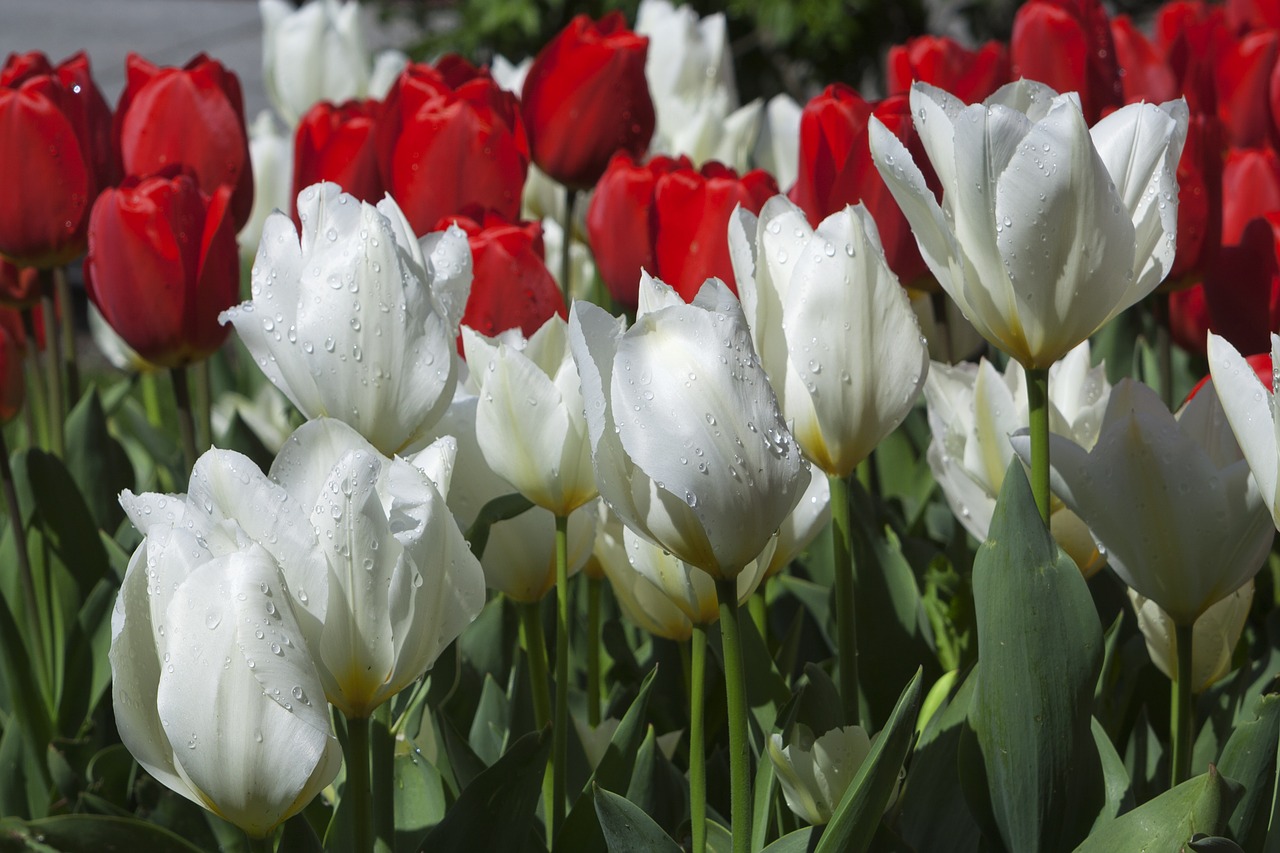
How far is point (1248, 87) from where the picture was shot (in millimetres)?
1802

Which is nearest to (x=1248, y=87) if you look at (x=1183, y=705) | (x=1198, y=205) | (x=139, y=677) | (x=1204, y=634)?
(x=1198, y=205)

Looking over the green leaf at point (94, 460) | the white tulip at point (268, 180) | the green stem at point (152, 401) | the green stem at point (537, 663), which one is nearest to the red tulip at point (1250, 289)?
the green stem at point (537, 663)

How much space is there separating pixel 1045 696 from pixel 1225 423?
212 millimetres

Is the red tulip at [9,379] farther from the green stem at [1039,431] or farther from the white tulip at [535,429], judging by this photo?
the green stem at [1039,431]

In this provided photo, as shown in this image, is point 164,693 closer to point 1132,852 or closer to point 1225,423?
point 1132,852

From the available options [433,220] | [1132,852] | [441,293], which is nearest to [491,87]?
[433,220]

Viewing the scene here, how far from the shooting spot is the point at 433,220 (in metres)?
1.27

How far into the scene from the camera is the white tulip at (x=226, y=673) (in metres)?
0.58

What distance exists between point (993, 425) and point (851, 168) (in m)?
0.22

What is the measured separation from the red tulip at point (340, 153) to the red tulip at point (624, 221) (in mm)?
209

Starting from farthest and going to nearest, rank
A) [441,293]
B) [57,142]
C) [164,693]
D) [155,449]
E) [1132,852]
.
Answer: [155,449], [57,142], [441,293], [1132,852], [164,693]

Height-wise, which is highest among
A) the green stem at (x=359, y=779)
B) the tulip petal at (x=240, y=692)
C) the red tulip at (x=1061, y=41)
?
the red tulip at (x=1061, y=41)

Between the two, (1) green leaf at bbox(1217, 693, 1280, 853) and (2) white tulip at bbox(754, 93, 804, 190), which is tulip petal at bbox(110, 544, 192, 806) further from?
(2) white tulip at bbox(754, 93, 804, 190)

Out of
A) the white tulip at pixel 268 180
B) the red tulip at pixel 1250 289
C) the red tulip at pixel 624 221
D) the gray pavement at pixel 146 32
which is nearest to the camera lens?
the red tulip at pixel 1250 289
